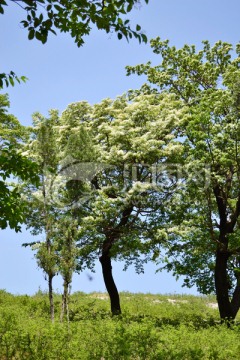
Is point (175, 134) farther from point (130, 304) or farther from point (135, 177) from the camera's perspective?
point (130, 304)

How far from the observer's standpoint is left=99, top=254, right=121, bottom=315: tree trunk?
2705 cm

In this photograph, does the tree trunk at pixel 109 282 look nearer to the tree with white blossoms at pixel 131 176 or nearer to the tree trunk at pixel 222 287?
the tree with white blossoms at pixel 131 176

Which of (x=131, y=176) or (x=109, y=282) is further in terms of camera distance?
(x=109, y=282)

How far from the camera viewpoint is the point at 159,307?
2936 centimetres

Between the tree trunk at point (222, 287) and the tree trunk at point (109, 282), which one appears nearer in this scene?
the tree trunk at point (222, 287)

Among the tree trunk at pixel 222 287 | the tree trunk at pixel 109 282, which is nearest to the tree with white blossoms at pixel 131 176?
the tree trunk at pixel 109 282

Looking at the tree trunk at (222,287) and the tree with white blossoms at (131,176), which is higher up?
the tree with white blossoms at (131,176)

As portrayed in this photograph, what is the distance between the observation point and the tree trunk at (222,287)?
78.1ft

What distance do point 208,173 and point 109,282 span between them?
10662 mm

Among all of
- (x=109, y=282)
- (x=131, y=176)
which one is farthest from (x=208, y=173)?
(x=109, y=282)

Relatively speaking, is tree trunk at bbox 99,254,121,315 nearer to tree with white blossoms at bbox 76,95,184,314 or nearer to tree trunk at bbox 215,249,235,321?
tree with white blossoms at bbox 76,95,184,314

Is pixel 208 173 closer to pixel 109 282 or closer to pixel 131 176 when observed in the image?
Result: pixel 131 176

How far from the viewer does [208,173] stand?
2184 cm

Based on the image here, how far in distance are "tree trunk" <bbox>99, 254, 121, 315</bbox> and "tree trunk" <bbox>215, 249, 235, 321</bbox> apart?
→ 6692mm
